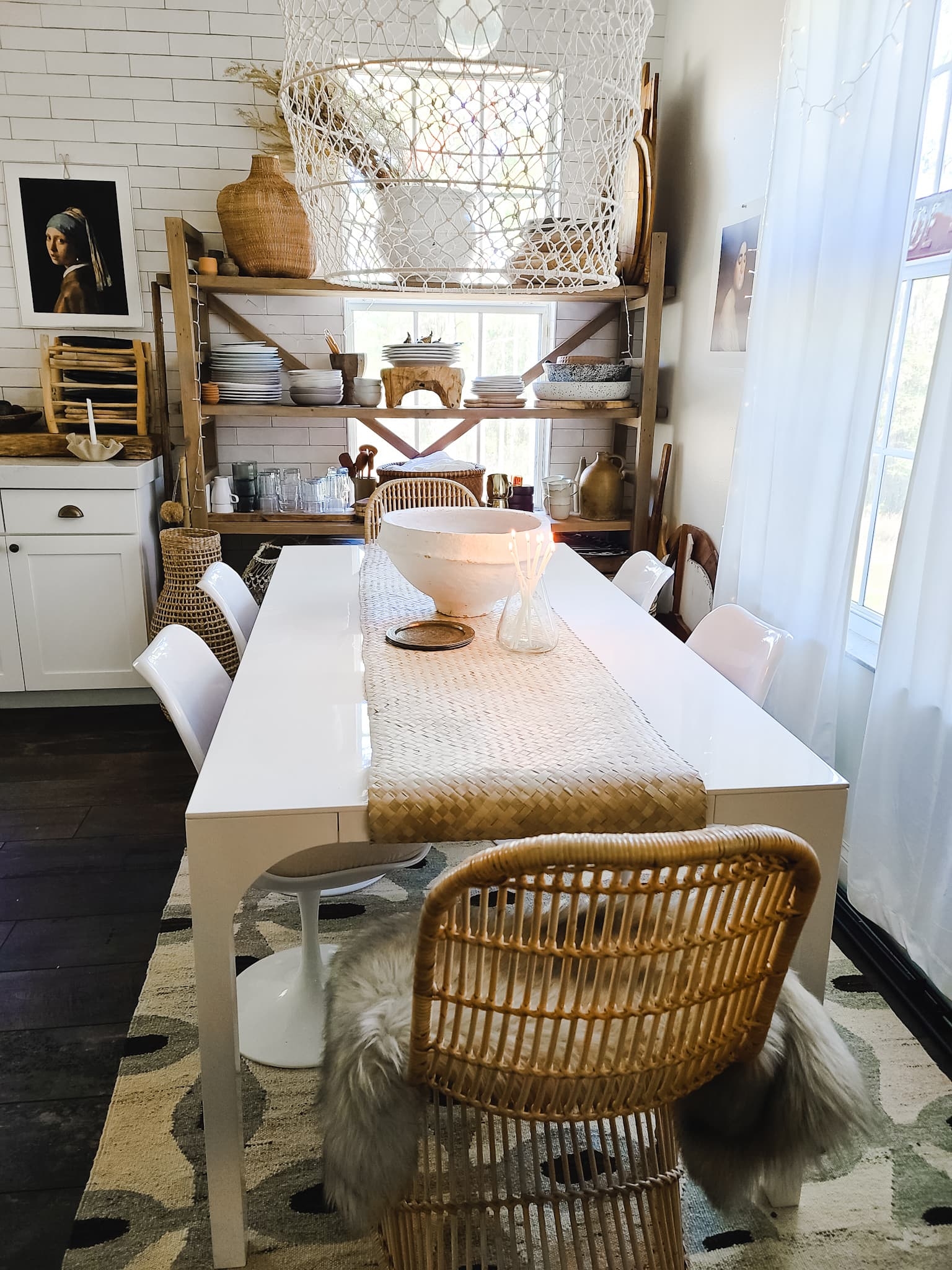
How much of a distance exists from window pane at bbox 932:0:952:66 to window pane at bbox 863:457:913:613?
86 centimetres

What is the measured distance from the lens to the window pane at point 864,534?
7.71 feet

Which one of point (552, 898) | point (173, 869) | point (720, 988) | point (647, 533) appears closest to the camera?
point (552, 898)

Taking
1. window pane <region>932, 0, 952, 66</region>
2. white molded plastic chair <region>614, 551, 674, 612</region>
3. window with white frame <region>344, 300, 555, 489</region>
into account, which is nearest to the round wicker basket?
window with white frame <region>344, 300, 555, 489</region>

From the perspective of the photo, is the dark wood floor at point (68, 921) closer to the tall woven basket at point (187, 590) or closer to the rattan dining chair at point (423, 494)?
the tall woven basket at point (187, 590)

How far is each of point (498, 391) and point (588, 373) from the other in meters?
0.37

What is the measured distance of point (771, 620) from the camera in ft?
8.51

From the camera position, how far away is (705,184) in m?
3.34

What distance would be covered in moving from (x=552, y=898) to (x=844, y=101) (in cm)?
214

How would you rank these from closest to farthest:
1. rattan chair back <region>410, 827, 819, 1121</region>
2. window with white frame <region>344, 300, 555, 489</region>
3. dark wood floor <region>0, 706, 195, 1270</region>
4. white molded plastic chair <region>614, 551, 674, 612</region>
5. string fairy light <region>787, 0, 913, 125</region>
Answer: rattan chair back <region>410, 827, 819, 1121</region>
dark wood floor <region>0, 706, 195, 1270</region>
string fairy light <region>787, 0, 913, 125</region>
white molded plastic chair <region>614, 551, 674, 612</region>
window with white frame <region>344, 300, 555, 489</region>

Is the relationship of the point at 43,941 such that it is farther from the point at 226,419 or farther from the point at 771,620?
the point at 226,419

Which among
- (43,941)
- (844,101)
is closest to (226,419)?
(43,941)

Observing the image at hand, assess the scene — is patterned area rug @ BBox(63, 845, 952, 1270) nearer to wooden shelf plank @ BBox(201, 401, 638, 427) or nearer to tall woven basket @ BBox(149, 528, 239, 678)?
tall woven basket @ BBox(149, 528, 239, 678)

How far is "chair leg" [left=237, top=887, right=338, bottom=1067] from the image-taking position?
185 centimetres

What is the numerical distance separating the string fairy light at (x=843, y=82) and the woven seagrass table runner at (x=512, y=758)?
151cm
